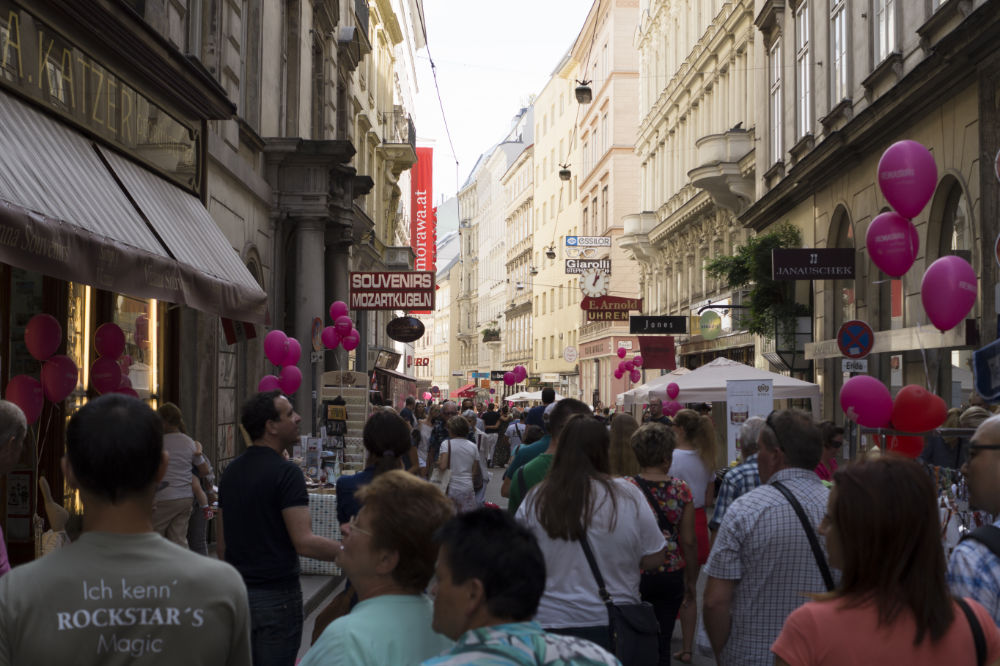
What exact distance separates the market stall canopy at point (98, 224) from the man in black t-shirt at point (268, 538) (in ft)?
7.11

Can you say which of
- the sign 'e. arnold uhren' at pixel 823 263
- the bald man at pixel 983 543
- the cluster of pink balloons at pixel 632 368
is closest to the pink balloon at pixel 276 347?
the sign 'e. arnold uhren' at pixel 823 263

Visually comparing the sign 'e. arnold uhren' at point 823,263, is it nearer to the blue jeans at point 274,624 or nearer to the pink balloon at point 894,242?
the pink balloon at point 894,242

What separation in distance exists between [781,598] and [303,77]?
18.6 meters

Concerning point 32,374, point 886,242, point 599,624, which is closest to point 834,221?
point 886,242

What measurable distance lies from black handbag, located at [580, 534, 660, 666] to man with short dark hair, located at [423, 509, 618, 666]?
2.45m

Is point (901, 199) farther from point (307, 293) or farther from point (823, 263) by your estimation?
point (307, 293)

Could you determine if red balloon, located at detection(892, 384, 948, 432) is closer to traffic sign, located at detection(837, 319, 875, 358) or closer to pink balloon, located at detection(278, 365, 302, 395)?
traffic sign, located at detection(837, 319, 875, 358)

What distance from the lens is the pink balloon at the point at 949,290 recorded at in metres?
8.39

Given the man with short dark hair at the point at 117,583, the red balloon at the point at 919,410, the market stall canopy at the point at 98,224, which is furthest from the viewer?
the red balloon at the point at 919,410

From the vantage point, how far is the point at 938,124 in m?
15.7

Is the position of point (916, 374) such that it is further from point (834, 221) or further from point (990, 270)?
point (834, 221)

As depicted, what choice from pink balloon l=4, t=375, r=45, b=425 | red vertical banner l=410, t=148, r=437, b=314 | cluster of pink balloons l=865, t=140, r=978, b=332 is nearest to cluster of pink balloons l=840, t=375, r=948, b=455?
cluster of pink balloons l=865, t=140, r=978, b=332

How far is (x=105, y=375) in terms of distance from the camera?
898 cm

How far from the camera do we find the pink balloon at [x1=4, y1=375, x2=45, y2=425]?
7051mm
